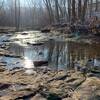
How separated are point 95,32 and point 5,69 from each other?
10.3m

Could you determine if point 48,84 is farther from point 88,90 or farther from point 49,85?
point 88,90

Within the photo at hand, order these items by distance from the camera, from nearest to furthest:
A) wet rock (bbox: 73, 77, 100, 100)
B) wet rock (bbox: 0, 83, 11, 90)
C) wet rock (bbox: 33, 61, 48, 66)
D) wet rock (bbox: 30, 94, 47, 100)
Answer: wet rock (bbox: 73, 77, 100, 100), wet rock (bbox: 30, 94, 47, 100), wet rock (bbox: 0, 83, 11, 90), wet rock (bbox: 33, 61, 48, 66)

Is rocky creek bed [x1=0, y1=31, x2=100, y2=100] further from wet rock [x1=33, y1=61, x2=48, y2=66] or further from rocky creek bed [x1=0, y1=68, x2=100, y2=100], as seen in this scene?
wet rock [x1=33, y1=61, x2=48, y2=66]

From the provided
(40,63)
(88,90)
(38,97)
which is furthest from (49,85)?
(40,63)

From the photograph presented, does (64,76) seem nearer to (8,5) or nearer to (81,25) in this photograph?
(81,25)

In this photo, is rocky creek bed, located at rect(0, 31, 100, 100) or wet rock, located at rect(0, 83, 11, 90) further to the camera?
wet rock, located at rect(0, 83, 11, 90)

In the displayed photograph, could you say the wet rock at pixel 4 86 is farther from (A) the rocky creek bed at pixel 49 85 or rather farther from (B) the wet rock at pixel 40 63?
(B) the wet rock at pixel 40 63

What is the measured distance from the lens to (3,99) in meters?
4.76

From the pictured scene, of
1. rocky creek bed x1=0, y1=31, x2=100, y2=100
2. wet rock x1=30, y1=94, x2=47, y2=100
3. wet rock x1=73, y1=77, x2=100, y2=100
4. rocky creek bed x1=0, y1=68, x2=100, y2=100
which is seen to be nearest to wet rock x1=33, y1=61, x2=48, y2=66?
rocky creek bed x1=0, y1=31, x2=100, y2=100

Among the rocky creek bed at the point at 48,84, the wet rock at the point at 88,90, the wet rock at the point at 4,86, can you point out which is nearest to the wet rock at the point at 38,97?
the rocky creek bed at the point at 48,84

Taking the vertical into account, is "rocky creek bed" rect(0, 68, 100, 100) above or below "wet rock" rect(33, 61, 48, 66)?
below

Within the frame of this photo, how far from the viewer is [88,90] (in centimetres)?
517

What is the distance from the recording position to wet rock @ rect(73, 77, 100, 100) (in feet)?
15.7

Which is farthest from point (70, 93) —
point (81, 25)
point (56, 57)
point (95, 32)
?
point (81, 25)
